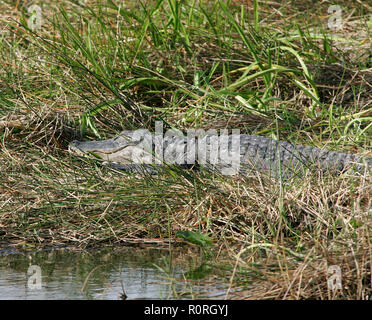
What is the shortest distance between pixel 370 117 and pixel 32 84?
8.93ft

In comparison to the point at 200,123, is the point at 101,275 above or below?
below

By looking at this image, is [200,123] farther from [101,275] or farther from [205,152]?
[101,275]

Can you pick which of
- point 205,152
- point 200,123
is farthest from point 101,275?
point 200,123

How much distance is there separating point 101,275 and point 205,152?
1.72 m

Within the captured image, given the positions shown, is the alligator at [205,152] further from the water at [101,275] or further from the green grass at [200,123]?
the water at [101,275]

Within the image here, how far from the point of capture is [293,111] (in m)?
4.79

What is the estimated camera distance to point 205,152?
14.0 ft

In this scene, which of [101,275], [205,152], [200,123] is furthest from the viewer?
[200,123]

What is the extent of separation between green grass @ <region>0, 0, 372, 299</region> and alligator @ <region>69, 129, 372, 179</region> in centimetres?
12

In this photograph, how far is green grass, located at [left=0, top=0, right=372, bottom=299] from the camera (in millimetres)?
2762
